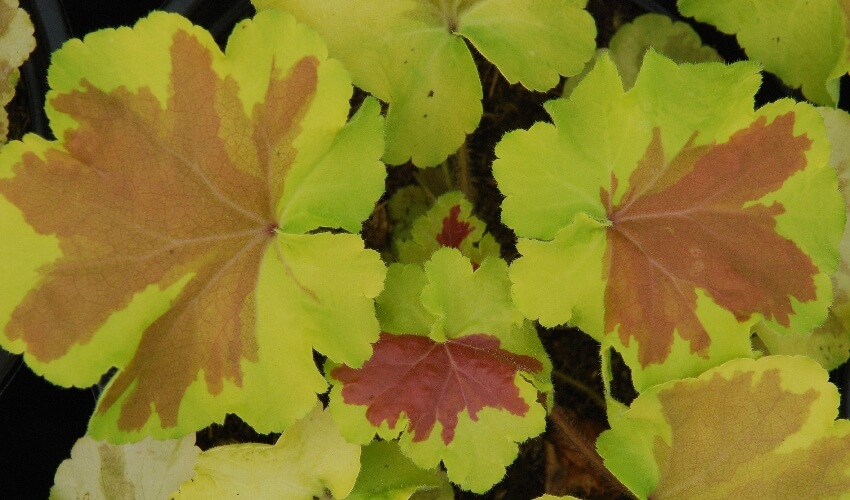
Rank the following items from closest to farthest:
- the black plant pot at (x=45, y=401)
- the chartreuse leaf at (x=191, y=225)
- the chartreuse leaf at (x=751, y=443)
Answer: the chartreuse leaf at (x=191, y=225) → the chartreuse leaf at (x=751, y=443) → the black plant pot at (x=45, y=401)

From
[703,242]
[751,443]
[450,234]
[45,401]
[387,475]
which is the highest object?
[703,242]

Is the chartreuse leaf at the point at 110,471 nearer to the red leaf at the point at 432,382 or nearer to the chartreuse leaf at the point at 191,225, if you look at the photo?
the chartreuse leaf at the point at 191,225

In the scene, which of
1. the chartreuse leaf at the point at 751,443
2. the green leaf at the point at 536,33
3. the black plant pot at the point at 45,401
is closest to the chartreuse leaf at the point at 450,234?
the green leaf at the point at 536,33

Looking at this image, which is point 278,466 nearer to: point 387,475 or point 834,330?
point 387,475

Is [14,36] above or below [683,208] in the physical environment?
above

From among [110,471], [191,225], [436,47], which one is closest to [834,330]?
[436,47]

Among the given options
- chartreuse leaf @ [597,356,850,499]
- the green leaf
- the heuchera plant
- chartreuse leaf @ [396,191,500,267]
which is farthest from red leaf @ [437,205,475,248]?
chartreuse leaf @ [597,356,850,499]

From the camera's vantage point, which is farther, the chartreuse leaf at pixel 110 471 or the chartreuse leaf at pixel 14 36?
the chartreuse leaf at pixel 110 471
